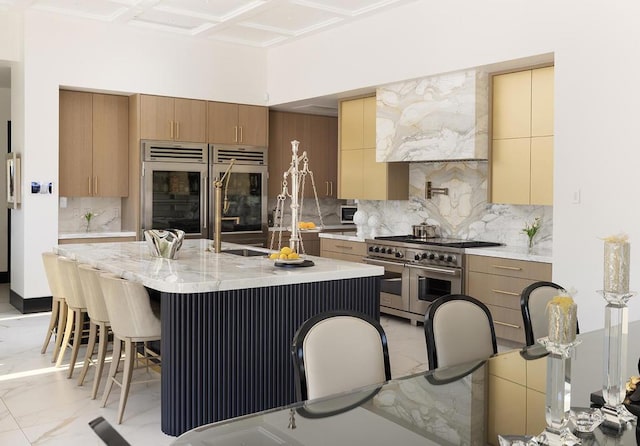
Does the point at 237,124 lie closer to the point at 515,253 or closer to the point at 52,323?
the point at 52,323

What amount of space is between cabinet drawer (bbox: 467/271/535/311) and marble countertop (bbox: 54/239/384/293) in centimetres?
181

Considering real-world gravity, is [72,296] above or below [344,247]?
below

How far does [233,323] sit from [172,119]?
466 centimetres

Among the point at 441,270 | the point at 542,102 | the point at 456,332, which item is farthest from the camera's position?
the point at 441,270

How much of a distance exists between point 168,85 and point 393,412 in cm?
654

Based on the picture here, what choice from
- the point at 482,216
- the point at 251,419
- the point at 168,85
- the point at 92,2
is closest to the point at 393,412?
the point at 251,419

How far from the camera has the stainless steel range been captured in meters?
6.01

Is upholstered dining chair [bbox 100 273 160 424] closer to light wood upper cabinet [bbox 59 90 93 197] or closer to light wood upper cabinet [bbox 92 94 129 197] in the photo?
light wood upper cabinet [bbox 59 90 93 197]

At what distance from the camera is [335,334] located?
2.34m

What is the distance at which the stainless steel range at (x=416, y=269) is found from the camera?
19.7 feet

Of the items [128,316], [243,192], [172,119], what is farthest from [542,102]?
[172,119]

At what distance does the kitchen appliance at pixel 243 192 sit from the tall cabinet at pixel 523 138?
137 inches

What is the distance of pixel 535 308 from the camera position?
3182 mm

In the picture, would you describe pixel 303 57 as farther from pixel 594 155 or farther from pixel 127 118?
pixel 594 155
